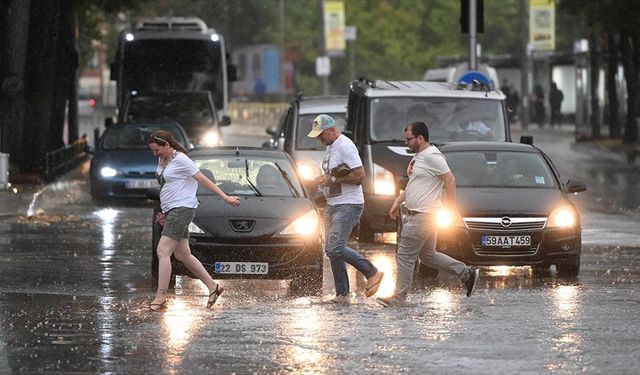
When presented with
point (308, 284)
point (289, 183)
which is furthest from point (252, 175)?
point (308, 284)

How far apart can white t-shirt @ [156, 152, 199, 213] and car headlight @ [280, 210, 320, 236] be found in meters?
1.48

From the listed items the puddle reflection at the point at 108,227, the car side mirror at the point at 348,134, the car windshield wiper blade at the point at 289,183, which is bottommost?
the puddle reflection at the point at 108,227

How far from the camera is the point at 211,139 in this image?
33.6 m

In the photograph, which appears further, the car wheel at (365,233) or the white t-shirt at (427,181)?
the car wheel at (365,233)

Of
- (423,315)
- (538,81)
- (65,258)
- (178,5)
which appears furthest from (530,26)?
(423,315)

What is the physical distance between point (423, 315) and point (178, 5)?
88.4 meters

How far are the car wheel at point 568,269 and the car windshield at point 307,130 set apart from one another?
9.28 meters

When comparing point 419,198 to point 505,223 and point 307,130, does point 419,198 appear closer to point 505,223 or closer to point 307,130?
point 505,223

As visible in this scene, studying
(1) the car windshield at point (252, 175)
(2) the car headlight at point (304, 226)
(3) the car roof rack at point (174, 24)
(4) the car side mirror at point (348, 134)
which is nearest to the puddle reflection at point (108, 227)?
(1) the car windshield at point (252, 175)

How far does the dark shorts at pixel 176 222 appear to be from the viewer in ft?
47.8

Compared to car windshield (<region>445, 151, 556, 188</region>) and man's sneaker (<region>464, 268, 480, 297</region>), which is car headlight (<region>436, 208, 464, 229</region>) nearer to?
car windshield (<region>445, 151, 556, 188</region>)

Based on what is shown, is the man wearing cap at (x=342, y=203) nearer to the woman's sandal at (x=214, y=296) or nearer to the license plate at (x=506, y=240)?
the woman's sandal at (x=214, y=296)

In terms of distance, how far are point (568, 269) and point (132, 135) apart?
14187 millimetres

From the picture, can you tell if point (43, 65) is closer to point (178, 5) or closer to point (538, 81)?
point (538, 81)
